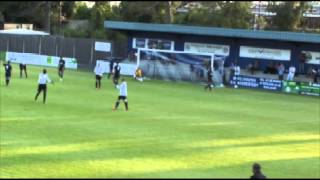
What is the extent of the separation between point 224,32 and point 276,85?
9739 mm

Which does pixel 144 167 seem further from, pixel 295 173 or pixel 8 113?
pixel 8 113

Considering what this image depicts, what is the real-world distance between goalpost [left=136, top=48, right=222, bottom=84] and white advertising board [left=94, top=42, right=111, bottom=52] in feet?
28.2

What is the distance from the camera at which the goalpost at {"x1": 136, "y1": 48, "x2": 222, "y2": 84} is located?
4764cm

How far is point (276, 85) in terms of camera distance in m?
44.5

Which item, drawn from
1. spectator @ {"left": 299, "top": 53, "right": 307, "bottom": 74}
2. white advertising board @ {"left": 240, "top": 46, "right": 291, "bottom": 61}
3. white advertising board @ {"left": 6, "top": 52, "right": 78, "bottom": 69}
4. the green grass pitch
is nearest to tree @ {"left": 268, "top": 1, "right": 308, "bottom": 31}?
white advertising board @ {"left": 240, "top": 46, "right": 291, "bottom": 61}

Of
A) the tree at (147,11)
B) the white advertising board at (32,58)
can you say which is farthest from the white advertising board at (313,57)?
the tree at (147,11)

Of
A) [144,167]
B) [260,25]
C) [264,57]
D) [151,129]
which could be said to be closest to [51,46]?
[264,57]

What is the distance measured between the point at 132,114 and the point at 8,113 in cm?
509

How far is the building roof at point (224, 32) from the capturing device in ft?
160

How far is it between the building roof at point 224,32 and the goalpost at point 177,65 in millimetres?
4784

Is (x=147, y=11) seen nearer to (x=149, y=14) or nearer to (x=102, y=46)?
(x=149, y=14)

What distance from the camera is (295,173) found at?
15867mm

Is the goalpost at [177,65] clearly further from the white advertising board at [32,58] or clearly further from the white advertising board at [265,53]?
the white advertising board at [32,58]

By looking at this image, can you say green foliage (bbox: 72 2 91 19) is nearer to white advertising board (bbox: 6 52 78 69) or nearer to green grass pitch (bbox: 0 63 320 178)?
white advertising board (bbox: 6 52 78 69)
